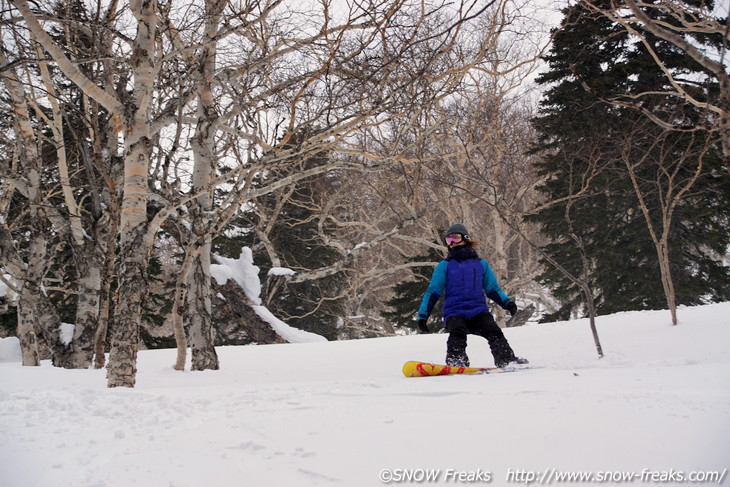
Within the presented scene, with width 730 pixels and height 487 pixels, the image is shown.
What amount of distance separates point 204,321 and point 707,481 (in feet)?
19.4

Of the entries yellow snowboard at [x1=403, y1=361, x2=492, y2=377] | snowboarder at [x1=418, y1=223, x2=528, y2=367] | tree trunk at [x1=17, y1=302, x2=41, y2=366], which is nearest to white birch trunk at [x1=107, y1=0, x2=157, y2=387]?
yellow snowboard at [x1=403, y1=361, x2=492, y2=377]

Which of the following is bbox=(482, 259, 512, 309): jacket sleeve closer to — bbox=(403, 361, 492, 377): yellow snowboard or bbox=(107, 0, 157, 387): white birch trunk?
bbox=(403, 361, 492, 377): yellow snowboard

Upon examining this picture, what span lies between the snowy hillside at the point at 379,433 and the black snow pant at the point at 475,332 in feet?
4.18

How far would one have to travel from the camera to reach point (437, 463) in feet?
5.27

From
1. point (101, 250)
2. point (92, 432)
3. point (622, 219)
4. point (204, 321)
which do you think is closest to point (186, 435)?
point (92, 432)

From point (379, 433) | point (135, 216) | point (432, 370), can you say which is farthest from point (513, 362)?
point (135, 216)

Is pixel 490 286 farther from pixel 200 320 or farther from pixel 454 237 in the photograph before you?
pixel 200 320

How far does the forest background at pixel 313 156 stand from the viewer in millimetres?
4809

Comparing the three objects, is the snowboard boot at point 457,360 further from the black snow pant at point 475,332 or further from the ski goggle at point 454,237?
the ski goggle at point 454,237

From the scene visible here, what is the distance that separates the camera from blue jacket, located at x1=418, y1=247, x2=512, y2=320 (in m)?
4.94

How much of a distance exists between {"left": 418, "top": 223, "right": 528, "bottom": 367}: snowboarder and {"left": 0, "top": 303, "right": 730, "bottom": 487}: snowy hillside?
130 cm

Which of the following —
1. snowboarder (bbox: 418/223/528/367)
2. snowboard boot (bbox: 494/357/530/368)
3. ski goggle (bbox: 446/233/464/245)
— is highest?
ski goggle (bbox: 446/233/464/245)

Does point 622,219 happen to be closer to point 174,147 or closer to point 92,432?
point 174,147

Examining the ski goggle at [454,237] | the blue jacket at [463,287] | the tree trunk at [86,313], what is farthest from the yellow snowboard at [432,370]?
the tree trunk at [86,313]
